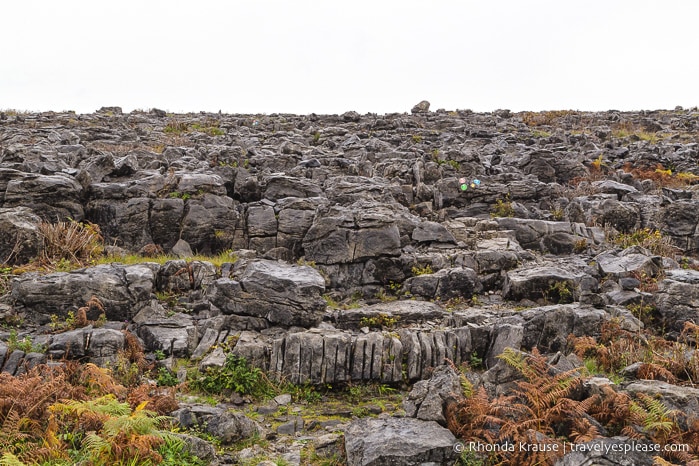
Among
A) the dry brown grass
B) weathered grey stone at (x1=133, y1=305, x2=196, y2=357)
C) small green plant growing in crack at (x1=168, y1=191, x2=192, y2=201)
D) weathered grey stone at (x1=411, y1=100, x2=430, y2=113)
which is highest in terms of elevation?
weathered grey stone at (x1=411, y1=100, x2=430, y2=113)

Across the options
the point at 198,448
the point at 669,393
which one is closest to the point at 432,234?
the point at 669,393

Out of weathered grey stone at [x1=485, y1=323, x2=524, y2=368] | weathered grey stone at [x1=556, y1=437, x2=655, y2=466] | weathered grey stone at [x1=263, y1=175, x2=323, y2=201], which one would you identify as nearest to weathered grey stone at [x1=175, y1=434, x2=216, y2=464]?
weathered grey stone at [x1=556, y1=437, x2=655, y2=466]

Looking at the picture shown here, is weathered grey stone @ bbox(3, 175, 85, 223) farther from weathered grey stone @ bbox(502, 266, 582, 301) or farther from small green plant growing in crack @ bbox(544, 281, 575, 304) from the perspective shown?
small green plant growing in crack @ bbox(544, 281, 575, 304)

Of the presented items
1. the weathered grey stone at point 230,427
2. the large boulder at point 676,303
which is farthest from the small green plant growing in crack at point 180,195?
the large boulder at point 676,303

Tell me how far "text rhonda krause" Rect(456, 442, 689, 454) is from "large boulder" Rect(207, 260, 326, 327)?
5.17m

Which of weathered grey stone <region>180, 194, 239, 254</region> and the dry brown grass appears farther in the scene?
weathered grey stone <region>180, 194, 239, 254</region>

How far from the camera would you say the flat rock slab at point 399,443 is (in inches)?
244

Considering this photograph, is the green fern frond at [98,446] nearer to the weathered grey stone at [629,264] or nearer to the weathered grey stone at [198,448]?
the weathered grey stone at [198,448]

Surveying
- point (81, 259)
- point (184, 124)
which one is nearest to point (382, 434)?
point (81, 259)

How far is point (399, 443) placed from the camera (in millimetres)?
6363

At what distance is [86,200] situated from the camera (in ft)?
52.1

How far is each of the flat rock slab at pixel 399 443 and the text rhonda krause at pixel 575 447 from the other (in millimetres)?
360

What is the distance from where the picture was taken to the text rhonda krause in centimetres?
584

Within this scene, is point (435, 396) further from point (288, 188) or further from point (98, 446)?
point (288, 188)
